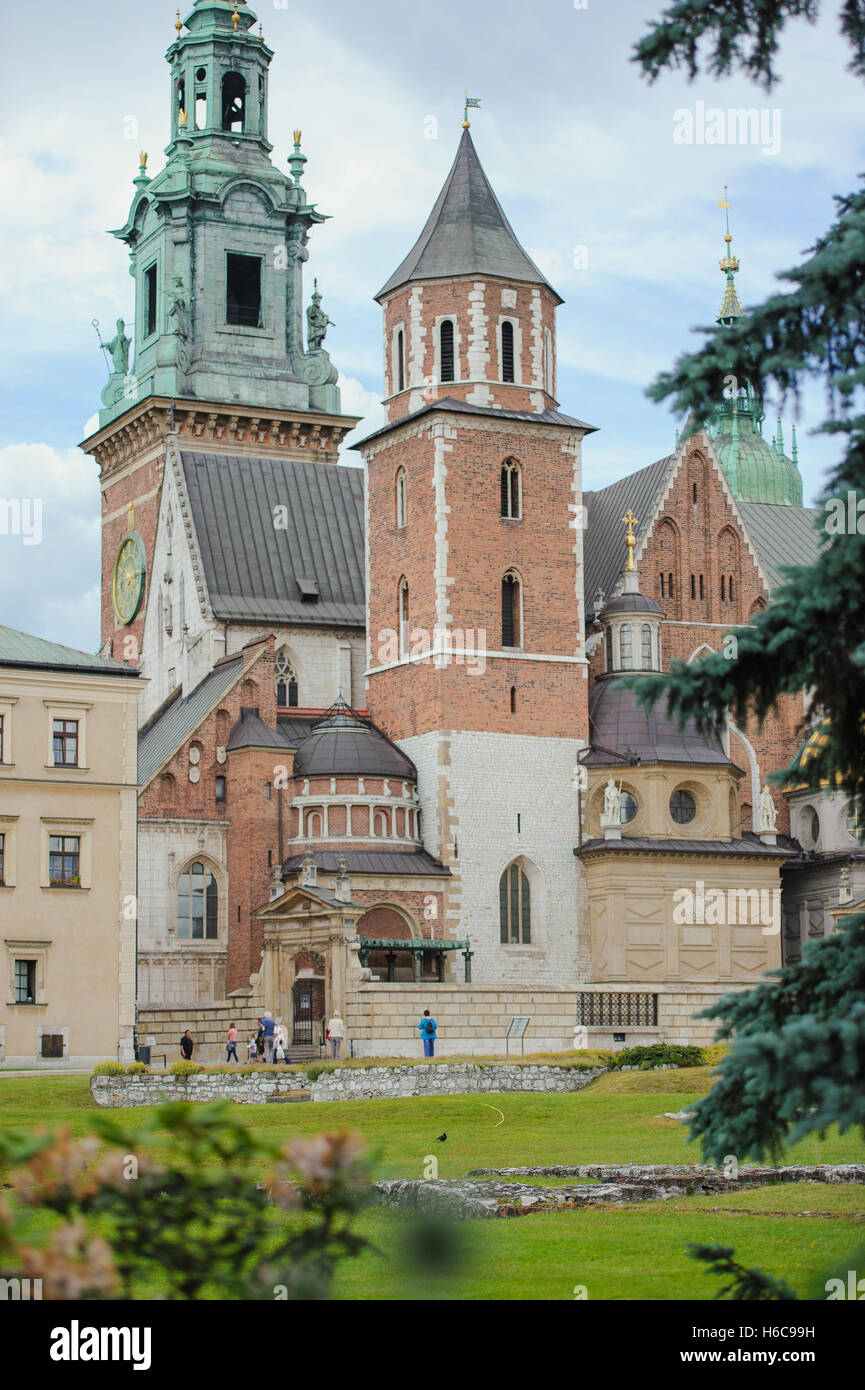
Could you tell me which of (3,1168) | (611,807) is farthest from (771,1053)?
(611,807)

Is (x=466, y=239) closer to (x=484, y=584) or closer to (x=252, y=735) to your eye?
(x=484, y=584)

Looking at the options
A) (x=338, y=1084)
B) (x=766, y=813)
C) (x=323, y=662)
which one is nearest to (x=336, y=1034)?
(x=338, y=1084)

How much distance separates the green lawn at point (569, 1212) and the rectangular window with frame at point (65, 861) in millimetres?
7847

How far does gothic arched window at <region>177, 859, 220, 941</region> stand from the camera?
5631 centimetres

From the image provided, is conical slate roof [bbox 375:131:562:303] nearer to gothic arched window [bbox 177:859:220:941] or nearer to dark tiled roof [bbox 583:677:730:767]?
dark tiled roof [bbox 583:677:730:767]

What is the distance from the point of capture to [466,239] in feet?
196

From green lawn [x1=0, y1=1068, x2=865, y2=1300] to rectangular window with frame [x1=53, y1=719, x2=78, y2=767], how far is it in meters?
9.57

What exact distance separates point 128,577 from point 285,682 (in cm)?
1173

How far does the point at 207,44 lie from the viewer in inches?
3164

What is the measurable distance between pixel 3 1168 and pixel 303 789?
4833 centimetres

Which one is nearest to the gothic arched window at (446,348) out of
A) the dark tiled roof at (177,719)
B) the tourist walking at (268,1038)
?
the dark tiled roof at (177,719)

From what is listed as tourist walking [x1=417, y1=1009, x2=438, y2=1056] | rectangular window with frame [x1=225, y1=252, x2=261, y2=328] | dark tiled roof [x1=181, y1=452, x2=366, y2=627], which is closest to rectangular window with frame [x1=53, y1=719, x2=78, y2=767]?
tourist walking [x1=417, y1=1009, x2=438, y2=1056]

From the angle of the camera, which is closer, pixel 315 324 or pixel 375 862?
pixel 375 862

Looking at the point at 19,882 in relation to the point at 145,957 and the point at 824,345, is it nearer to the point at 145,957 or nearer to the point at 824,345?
the point at 145,957
